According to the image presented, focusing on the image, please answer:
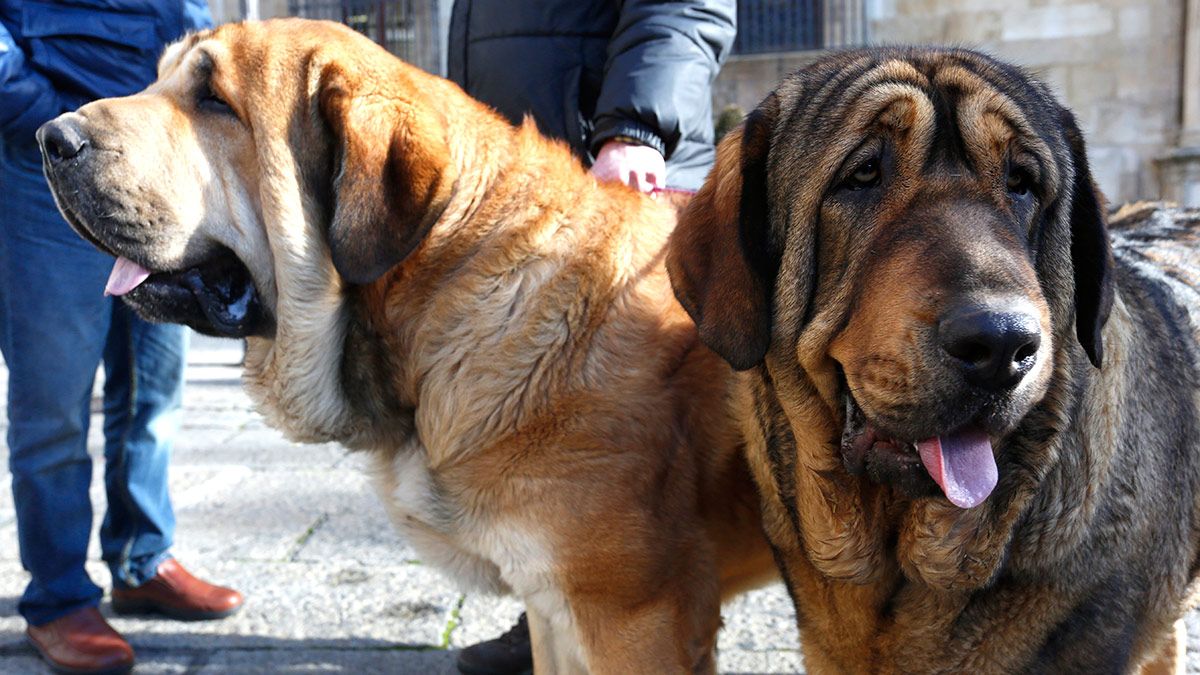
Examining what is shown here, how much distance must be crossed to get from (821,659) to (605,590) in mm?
487

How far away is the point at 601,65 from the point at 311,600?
2.14m

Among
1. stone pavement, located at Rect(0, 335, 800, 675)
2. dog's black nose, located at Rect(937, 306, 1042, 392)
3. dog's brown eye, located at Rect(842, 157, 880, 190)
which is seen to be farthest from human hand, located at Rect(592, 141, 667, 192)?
dog's black nose, located at Rect(937, 306, 1042, 392)

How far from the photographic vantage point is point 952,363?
5.42 ft

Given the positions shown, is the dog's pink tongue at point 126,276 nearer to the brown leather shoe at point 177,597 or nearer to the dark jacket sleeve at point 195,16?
the dark jacket sleeve at point 195,16

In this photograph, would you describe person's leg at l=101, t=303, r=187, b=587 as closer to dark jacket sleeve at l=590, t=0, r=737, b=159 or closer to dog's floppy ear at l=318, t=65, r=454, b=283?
dog's floppy ear at l=318, t=65, r=454, b=283

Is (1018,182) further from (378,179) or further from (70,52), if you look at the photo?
(70,52)

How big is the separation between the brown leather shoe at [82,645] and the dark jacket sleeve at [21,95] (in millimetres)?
1528

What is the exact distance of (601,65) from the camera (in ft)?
10.4

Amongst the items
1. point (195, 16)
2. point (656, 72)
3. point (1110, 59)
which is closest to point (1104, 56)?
point (1110, 59)

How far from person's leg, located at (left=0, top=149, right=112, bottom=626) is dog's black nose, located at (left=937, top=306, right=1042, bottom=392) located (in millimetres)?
2722

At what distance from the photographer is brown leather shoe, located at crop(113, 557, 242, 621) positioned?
3.61 metres

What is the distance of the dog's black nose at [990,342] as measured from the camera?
5.23 ft

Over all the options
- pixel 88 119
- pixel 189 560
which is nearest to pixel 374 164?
pixel 88 119

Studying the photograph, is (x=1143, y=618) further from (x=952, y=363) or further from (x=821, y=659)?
(x=952, y=363)
